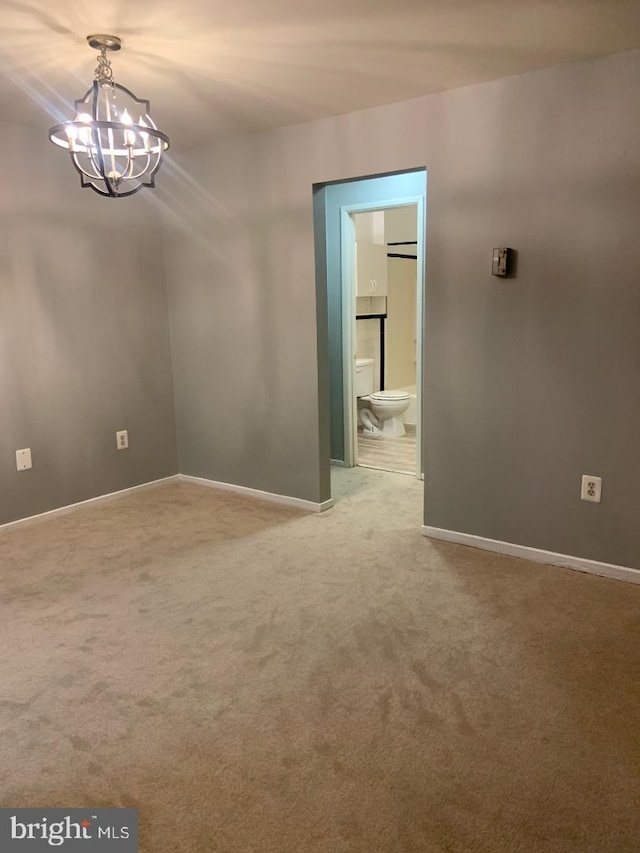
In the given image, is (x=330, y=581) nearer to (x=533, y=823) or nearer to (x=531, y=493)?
(x=531, y=493)

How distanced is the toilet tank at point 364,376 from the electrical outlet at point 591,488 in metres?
3.18

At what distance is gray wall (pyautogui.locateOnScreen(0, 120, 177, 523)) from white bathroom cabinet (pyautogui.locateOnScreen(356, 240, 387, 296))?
186 cm

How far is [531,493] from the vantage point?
10.5 ft

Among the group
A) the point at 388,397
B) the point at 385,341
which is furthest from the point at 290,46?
the point at 385,341

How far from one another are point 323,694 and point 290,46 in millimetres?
2421

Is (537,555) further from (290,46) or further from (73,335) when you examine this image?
(73,335)

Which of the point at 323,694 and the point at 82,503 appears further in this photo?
the point at 82,503

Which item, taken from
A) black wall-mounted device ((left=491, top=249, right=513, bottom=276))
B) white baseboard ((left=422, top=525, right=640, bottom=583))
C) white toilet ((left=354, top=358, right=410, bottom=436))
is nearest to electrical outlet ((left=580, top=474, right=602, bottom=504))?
white baseboard ((left=422, top=525, right=640, bottom=583))

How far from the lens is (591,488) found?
3.02 metres

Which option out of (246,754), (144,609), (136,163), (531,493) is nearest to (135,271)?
(136,163)

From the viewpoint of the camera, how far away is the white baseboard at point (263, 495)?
4059 millimetres

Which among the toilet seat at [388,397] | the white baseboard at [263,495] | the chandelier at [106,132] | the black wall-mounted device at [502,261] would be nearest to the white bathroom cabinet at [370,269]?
the toilet seat at [388,397]

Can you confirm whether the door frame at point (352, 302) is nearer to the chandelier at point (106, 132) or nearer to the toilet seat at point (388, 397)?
the toilet seat at point (388, 397)

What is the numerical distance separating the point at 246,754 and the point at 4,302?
291 centimetres
